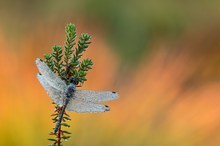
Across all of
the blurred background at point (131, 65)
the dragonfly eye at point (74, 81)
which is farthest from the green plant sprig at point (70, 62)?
the blurred background at point (131, 65)

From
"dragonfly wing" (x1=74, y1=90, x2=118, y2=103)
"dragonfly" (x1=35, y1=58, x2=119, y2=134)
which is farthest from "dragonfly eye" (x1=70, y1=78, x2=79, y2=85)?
"dragonfly wing" (x1=74, y1=90, x2=118, y2=103)

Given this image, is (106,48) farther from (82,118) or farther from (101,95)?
(101,95)

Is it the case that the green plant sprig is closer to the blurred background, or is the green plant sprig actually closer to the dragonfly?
the dragonfly

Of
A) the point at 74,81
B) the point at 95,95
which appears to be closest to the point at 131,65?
the point at 95,95

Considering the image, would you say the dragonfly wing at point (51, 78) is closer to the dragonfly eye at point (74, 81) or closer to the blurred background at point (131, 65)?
the dragonfly eye at point (74, 81)

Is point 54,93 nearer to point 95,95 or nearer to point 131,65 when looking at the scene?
point 95,95
